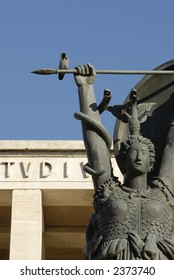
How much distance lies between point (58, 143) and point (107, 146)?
26422 mm

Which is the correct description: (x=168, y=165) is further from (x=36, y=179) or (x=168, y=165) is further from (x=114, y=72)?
(x=36, y=179)

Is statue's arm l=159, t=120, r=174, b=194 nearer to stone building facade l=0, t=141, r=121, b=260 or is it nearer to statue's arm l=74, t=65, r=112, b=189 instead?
statue's arm l=74, t=65, r=112, b=189

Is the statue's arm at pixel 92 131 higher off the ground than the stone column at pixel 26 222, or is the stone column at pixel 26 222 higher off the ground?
the statue's arm at pixel 92 131

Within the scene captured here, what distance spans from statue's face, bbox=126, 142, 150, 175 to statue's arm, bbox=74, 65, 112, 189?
0.18 metres

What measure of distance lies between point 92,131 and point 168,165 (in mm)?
684

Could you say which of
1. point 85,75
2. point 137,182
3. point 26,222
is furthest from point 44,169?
point 137,182

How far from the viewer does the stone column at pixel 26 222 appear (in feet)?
113

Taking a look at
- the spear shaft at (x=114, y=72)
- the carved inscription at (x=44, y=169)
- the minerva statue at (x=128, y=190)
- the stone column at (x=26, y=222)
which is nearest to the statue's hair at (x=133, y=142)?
the minerva statue at (x=128, y=190)

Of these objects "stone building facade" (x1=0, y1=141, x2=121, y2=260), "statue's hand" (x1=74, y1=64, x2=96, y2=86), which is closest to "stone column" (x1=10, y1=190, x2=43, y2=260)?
"stone building facade" (x1=0, y1=141, x2=121, y2=260)

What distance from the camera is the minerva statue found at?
26.7ft

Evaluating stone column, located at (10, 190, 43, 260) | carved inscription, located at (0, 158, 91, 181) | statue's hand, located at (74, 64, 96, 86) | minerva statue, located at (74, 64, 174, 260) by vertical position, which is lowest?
stone column, located at (10, 190, 43, 260)

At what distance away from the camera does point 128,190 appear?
852 cm

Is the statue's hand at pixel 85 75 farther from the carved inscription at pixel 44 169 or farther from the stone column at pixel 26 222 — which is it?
the carved inscription at pixel 44 169

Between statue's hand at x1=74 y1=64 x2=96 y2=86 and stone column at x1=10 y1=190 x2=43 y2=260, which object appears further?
stone column at x1=10 y1=190 x2=43 y2=260
